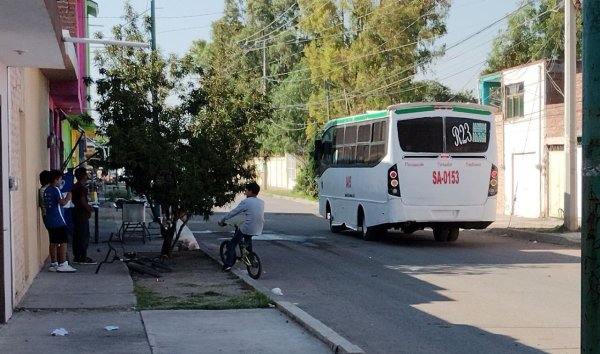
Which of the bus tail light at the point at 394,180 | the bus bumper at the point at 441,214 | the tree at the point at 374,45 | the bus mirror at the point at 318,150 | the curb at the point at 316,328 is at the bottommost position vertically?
the curb at the point at 316,328

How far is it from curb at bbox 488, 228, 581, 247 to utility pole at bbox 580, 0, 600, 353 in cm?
1713

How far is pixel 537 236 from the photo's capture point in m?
22.9

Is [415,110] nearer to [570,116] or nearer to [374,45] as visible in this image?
[570,116]

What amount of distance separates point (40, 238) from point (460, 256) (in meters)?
8.62

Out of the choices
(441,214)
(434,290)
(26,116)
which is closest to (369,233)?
(441,214)

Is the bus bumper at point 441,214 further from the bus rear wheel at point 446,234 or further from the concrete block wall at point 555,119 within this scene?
the concrete block wall at point 555,119

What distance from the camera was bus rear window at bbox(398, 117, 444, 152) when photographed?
2086 cm

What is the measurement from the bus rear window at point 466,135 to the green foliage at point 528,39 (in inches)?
1190

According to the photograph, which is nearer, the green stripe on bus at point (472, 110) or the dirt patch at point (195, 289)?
the dirt patch at point (195, 289)

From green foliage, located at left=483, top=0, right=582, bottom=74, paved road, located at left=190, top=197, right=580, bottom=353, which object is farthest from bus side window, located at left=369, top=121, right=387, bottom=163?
green foliage, located at left=483, top=0, right=582, bottom=74

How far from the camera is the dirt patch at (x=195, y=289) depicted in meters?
11.3

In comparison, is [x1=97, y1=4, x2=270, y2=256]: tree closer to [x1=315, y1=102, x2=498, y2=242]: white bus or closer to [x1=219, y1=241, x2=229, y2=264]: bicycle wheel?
[x1=219, y1=241, x2=229, y2=264]: bicycle wheel

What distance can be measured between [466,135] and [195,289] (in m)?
10.2

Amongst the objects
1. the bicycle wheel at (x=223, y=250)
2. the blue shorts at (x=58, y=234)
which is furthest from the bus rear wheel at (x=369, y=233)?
the blue shorts at (x=58, y=234)
